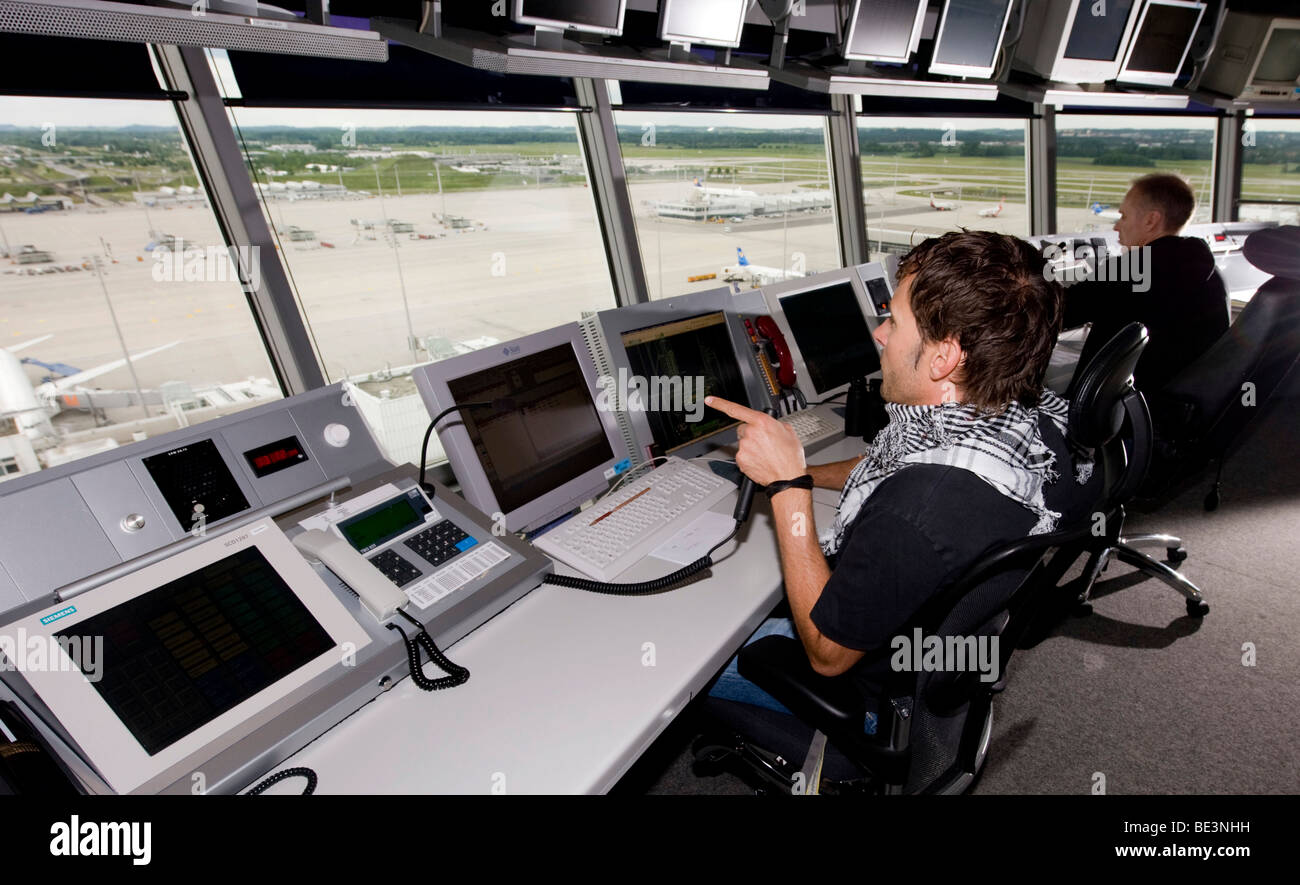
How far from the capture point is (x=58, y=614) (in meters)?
0.90

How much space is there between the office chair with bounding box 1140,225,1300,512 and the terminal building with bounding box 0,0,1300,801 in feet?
0.04

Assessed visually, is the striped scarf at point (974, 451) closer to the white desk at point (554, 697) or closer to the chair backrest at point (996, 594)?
the chair backrest at point (996, 594)

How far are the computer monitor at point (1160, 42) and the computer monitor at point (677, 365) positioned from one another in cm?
360

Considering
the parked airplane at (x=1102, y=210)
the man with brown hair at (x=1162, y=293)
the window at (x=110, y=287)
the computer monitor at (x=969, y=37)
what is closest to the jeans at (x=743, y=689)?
the window at (x=110, y=287)

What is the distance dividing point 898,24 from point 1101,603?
2661 millimetres

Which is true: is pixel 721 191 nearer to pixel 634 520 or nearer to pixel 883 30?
pixel 883 30

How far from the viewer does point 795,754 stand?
1.30 metres

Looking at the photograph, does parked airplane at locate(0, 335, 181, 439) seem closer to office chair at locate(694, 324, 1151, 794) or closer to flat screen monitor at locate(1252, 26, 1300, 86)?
office chair at locate(694, 324, 1151, 794)

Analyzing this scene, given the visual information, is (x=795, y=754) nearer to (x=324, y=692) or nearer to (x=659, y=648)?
(x=659, y=648)

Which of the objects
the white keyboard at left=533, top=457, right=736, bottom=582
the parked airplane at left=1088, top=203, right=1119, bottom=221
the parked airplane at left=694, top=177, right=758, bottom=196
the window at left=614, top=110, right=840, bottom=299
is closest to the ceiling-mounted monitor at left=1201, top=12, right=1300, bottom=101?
the parked airplane at left=1088, top=203, right=1119, bottom=221

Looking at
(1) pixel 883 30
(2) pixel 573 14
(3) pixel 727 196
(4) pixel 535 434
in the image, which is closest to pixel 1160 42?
(1) pixel 883 30

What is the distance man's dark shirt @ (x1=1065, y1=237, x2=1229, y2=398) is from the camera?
2.68 m

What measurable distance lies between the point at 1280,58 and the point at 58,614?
6.90 meters

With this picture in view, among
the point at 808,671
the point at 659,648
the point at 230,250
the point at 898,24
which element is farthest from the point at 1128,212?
the point at 230,250
